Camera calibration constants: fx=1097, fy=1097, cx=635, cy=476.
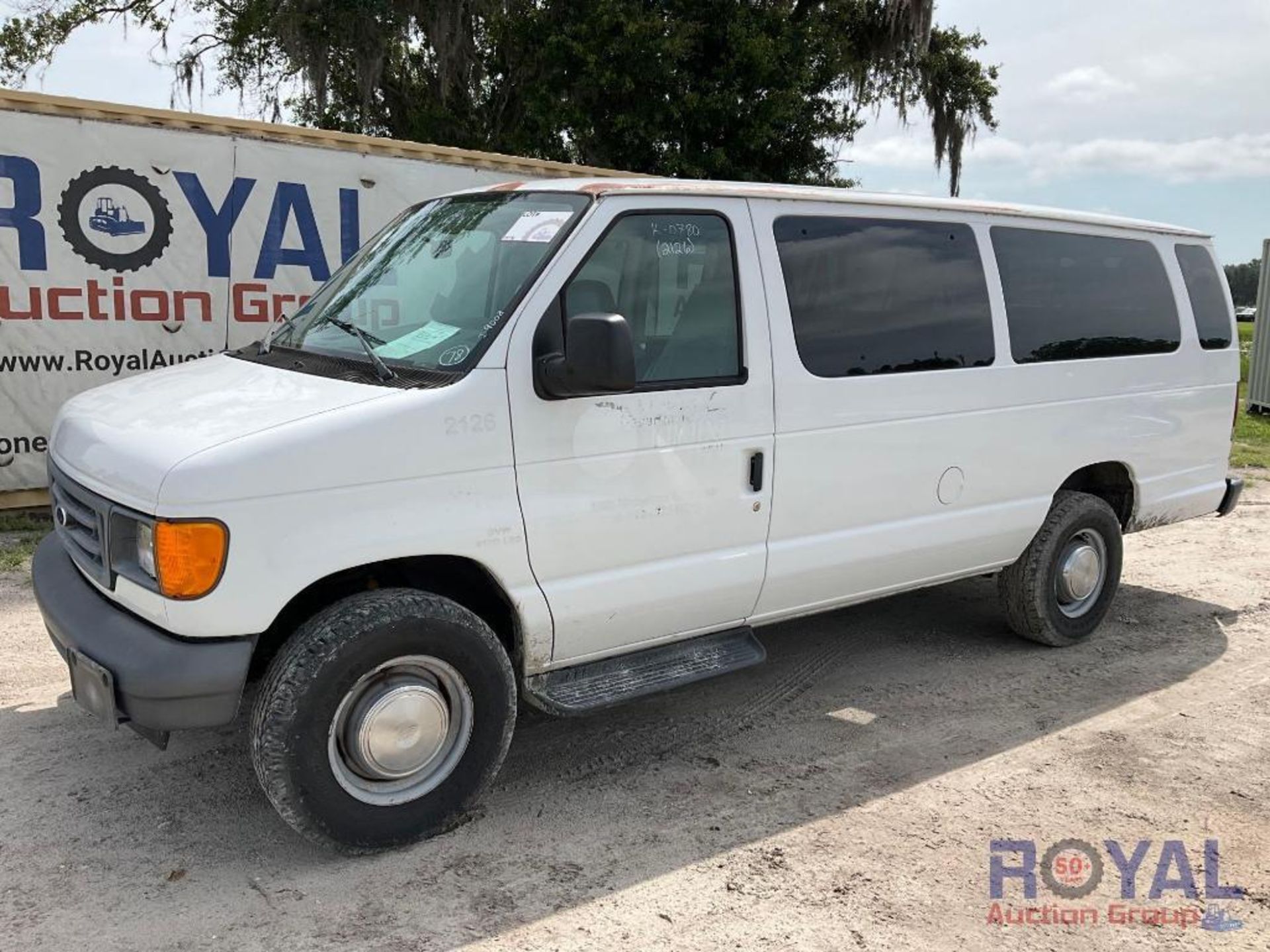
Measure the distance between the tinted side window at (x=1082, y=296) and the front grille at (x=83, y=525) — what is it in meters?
3.75

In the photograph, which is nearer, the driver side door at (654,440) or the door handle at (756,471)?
the driver side door at (654,440)

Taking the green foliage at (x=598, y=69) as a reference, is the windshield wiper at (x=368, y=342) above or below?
below

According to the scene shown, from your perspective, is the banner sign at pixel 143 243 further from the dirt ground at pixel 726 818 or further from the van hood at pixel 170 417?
the van hood at pixel 170 417

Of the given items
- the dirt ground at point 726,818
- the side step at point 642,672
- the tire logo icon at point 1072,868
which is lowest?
the tire logo icon at point 1072,868

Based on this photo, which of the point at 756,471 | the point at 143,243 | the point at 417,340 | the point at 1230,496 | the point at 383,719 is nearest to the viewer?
the point at 383,719

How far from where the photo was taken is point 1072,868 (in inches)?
138

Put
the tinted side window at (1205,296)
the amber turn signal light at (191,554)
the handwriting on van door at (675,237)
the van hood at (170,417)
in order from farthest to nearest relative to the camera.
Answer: the tinted side window at (1205,296) < the handwriting on van door at (675,237) < the van hood at (170,417) < the amber turn signal light at (191,554)

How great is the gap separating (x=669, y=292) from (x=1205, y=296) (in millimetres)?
3660

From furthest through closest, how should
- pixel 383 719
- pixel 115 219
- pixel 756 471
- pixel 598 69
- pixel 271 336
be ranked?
pixel 598 69 → pixel 115 219 → pixel 271 336 → pixel 756 471 → pixel 383 719

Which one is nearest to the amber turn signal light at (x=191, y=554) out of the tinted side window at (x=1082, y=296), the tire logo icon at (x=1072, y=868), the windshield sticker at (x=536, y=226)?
the windshield sticker at (x=536, y=226)

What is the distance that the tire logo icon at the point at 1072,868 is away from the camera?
3395 millimetres

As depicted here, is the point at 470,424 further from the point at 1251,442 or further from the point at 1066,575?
the point at 1251,442

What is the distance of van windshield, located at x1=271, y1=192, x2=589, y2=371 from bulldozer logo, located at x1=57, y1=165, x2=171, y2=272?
436 centimetres

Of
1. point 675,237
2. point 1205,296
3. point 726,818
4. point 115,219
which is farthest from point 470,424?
point 115,219
